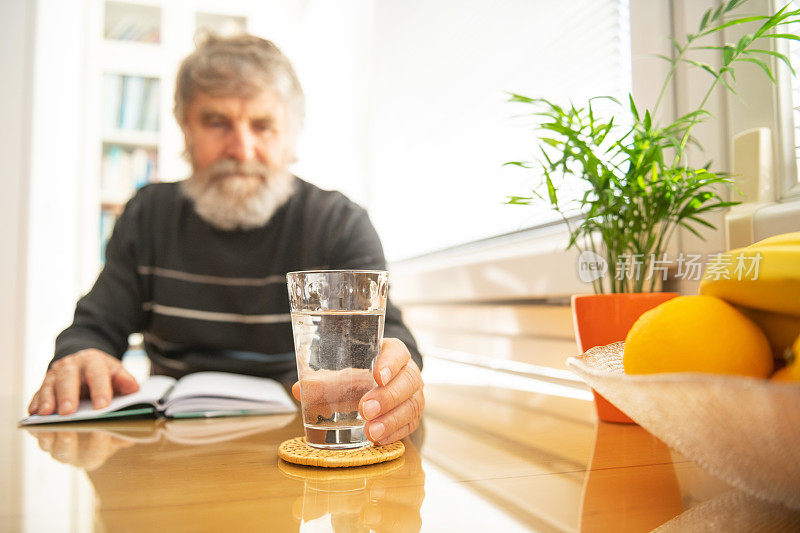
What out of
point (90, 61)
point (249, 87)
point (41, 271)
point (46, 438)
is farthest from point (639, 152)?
point (90, 61)

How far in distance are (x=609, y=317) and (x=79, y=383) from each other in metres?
0.72

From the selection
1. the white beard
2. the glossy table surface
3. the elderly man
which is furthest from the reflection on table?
the white beard

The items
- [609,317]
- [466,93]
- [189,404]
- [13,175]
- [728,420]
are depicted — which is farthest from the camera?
[13,175]

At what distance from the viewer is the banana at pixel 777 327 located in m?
0.33

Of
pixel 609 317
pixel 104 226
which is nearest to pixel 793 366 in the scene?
pixel 609 317

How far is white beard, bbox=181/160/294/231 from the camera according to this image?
59.9 inches

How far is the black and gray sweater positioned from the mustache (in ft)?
0.43

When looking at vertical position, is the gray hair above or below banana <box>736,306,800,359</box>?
above

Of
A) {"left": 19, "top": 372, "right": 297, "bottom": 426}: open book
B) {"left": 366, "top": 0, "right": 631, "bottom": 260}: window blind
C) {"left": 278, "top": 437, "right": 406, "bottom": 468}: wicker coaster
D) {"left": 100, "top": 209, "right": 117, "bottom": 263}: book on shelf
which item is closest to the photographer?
{"left": 278, "top": 437, "right": 406, "bottom": 468}: wicker coaster

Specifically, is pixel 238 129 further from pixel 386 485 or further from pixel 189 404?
pixel 386 485

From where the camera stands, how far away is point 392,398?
0.54m

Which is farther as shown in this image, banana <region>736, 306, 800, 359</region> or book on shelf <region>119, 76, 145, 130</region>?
book on shelf <region>119, 76, 145, 130</region>

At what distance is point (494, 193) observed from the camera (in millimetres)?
1587

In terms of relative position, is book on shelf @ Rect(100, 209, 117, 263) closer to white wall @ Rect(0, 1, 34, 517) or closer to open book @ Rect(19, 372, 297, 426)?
white wall @ Rect(0, 1, 34, 517)
